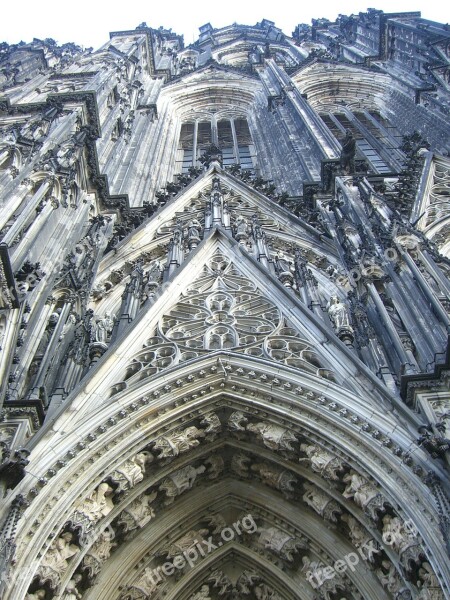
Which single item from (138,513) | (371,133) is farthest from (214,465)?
(371,133)

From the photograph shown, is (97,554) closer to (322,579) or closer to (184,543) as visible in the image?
(184,543)

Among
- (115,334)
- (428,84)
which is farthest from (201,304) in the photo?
(428,84)

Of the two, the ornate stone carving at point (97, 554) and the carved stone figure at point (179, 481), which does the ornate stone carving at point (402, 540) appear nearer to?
the carved stone figure at point (179, 481)

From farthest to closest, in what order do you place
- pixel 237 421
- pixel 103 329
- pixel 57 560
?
pixel 103 329, pixel 237 421, pixel 57 560

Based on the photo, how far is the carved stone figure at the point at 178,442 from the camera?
813 cm

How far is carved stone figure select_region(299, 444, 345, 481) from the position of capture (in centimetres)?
755

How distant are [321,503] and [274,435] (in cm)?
89

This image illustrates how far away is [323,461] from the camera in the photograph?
7.68 m

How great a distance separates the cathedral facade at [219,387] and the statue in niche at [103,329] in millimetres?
71

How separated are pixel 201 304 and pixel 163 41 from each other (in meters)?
35.0

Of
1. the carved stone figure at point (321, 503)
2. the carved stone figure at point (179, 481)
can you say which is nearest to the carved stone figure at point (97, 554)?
the carved stone figure at point (179, 481)

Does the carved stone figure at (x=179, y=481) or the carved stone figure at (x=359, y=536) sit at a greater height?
the carved stone figure at (x=179, y=481)

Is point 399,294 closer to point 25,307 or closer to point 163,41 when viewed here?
point 25,307

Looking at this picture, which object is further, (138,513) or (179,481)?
(179,481)
